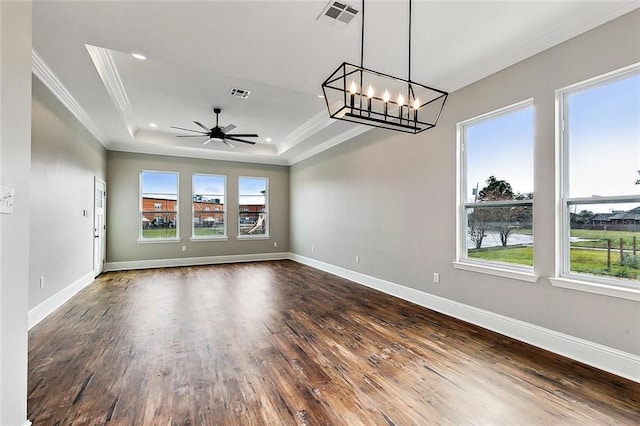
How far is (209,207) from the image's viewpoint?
809 cm

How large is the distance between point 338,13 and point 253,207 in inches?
262

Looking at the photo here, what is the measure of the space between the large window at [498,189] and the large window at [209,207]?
6372mm

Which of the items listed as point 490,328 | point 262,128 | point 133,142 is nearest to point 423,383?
point 490,328

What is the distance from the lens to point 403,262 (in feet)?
15.1

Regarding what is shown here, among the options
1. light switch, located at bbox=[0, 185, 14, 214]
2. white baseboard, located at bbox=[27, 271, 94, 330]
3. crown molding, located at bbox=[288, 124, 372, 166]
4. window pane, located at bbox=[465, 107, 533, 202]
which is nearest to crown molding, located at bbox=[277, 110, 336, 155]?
crown molding, located at bbox=[288, 124, 372, 166]

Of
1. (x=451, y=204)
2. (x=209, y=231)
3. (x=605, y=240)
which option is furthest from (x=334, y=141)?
(x=605, y=240)

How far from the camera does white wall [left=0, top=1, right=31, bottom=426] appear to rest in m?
1.47

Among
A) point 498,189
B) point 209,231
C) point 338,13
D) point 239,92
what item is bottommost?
point 209,231

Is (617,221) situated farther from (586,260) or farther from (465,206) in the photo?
(465,206)

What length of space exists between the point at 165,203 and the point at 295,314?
549 cm

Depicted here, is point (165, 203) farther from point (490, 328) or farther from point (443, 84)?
point (490, 328)

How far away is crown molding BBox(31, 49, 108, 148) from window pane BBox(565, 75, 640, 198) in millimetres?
5398

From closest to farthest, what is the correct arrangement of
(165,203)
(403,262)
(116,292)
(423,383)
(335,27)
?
(423,383), (335,27), (403,262), (116,292), (165,203)

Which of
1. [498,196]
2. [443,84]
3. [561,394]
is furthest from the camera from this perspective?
[443,84]
